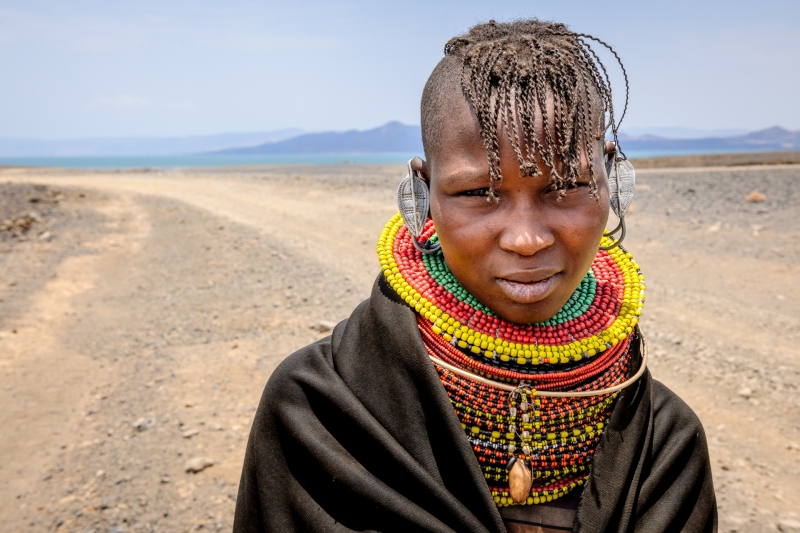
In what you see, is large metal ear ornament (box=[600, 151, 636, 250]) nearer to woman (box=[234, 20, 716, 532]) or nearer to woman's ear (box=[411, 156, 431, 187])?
woman (box=[234, 20, 716, 532])

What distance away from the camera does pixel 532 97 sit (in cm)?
143

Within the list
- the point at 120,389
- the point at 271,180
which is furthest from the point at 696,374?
the point at 271,180

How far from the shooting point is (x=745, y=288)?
777 cm

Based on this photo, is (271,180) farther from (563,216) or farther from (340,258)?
(563,216)

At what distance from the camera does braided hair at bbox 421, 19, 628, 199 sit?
1.41 m

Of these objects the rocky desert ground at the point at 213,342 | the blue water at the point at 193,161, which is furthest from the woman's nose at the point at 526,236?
the blue water at the point at 193,161

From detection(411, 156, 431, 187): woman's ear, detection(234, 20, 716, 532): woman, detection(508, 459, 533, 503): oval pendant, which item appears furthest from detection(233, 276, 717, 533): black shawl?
detection(411, 156, 431, 187): woman's ear

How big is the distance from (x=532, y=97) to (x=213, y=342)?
196 inches

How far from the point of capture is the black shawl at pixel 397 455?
1.56 meters

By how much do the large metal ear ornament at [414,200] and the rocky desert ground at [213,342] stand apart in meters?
2.59

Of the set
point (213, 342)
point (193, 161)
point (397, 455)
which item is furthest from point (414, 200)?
point (193, 161)

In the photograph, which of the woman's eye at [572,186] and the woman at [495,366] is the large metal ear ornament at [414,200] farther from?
the woman's eye at [572,186]

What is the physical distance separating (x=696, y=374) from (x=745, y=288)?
10.9 feet

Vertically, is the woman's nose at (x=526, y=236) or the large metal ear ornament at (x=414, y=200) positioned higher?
the large metal ear ornament at (x=414, y=200)
